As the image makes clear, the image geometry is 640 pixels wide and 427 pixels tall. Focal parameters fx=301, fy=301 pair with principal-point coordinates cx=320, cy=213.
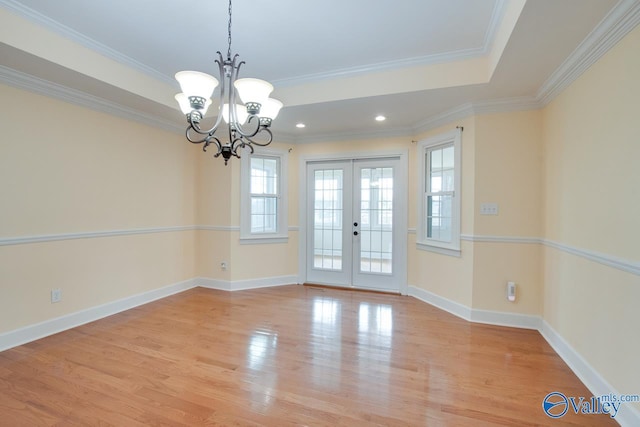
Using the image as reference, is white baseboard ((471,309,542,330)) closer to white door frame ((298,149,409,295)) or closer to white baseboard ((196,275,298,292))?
white door frame ((298,149,409,295))

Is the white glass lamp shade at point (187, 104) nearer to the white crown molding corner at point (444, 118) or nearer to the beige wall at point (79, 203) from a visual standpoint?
the beige wall at point (79, 203)

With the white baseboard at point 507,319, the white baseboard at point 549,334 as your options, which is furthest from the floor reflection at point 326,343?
the white baseboard at point 507,319

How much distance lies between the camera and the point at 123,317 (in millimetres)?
3516

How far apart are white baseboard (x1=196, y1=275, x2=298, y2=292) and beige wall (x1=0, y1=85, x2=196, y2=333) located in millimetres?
413

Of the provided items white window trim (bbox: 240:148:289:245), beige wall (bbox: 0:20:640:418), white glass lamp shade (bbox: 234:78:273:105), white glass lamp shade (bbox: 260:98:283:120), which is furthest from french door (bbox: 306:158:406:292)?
white glass lamp shade (bbox: 234:78:273:105)

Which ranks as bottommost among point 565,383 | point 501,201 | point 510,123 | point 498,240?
point 565,383

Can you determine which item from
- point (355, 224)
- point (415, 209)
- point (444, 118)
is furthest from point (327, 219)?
point (444, 118)

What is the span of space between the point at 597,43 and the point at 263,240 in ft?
14.1

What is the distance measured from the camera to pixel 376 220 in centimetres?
471

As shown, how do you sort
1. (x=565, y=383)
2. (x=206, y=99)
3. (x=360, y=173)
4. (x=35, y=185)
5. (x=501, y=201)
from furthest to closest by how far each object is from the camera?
(x=360, y=173)
(x=501, y=201)
(x=35, y=185)
(x=565, y=383)
(x=206, y=99)

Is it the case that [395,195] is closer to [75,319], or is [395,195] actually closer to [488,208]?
[488,208]

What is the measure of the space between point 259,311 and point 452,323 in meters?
2.29

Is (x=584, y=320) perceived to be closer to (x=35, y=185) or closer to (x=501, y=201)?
(x=501, y=201)

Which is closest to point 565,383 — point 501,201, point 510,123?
point 501,201
